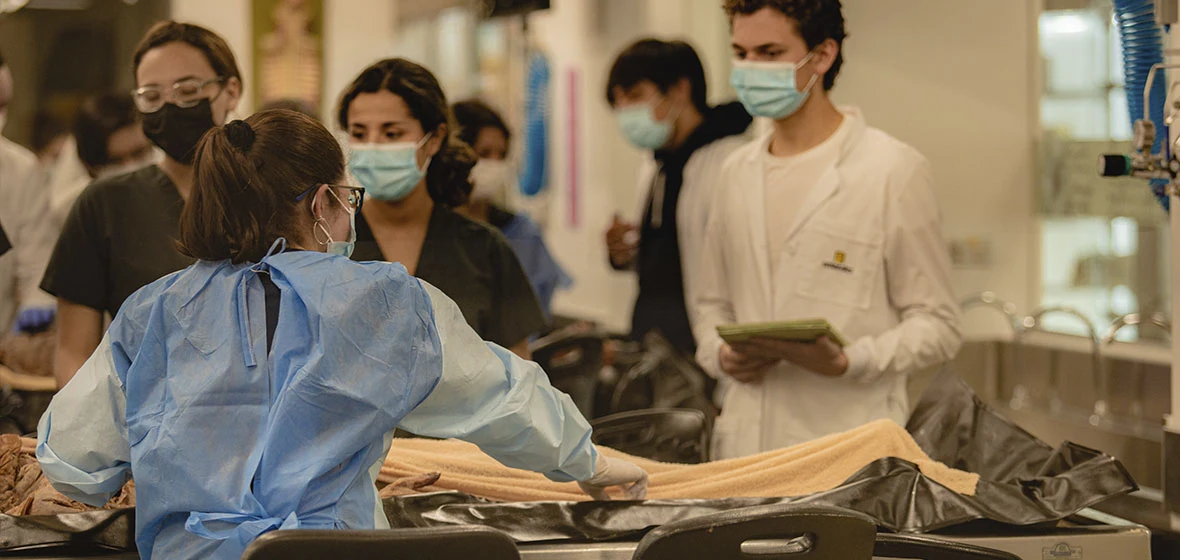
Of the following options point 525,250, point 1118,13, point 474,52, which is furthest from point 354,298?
point 474,52

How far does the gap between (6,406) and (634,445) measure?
1464mm

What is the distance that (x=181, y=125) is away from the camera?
8.93 feet

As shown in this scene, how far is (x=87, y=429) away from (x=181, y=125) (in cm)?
89

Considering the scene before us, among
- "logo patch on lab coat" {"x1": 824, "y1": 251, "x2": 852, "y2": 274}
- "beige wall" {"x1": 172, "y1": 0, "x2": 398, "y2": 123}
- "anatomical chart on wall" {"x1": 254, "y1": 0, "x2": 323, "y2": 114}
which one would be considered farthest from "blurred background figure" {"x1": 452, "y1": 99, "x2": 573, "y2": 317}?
"anatomical chart on wall" {"x1": 254, "y1": 0, "x2": 323, "y2": 114}

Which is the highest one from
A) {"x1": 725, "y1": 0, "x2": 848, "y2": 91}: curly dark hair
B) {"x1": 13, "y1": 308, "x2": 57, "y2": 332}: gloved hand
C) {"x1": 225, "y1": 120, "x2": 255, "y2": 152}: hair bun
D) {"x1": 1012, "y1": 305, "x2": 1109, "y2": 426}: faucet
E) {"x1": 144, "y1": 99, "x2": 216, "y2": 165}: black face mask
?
{"x1": 725, "y1": 0, "x2": 848, "y2": 91}: curly dark hair

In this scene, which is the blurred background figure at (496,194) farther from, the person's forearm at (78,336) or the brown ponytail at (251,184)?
the brown ponytail at (251,184)

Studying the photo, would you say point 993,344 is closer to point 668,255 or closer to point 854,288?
point 668,255

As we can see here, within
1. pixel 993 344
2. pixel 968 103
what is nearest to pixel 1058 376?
pixel 993 344

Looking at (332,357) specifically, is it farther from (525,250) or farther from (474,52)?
(474,52)

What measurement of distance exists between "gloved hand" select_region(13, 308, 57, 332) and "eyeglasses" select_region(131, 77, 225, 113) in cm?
92

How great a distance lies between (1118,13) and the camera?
10.0 ft

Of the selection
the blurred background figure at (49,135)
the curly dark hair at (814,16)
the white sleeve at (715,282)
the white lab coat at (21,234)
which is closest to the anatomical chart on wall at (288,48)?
the blurred background figure at (49,135)

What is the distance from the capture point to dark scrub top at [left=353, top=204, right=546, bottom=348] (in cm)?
284

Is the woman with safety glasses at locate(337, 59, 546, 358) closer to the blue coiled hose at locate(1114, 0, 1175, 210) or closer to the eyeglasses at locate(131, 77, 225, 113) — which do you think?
the eyeglasses at locate(131, 77, 225, 113)
